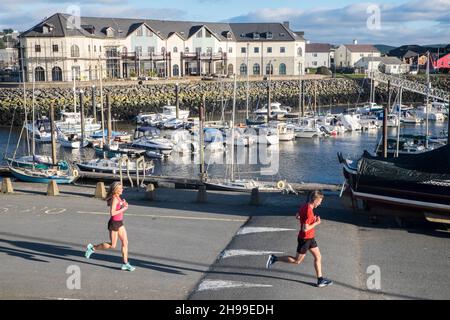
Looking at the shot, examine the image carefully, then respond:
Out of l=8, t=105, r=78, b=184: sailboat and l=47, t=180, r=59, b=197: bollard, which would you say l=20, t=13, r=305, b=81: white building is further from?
l=47, t=180, r=59, b=197: bollard

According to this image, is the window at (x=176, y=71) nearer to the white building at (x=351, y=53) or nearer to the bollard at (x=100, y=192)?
the white building at (x=351, y=53)

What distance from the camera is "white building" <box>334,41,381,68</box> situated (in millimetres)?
138500

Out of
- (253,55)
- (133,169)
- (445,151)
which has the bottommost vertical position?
(133,169)

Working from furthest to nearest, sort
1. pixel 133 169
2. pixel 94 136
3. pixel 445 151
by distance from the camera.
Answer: pixel 94 136 → pixel 133 169 → pixel 445 151

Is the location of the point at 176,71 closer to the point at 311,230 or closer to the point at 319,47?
the point at 319,47

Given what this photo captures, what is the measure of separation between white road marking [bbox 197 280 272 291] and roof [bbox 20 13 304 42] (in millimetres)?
73344

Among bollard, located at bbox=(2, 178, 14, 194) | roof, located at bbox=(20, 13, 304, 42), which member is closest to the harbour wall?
roof, located at bbox=(20, 13, 304, 42)

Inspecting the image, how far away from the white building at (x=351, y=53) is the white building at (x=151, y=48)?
36.4m

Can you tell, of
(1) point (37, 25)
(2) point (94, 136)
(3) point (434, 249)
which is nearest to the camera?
(3) point (434, 249)

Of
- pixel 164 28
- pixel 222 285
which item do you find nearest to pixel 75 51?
pixel 164 28
